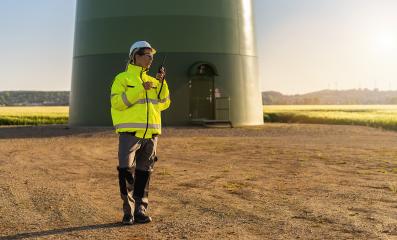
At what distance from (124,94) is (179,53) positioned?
16.2 metres

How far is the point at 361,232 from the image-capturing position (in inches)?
220

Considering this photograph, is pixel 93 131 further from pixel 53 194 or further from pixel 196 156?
pixel 53 194

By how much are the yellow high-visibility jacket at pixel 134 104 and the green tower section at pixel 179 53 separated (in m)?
15.7

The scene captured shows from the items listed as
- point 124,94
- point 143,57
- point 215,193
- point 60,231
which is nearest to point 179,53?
point 215,193

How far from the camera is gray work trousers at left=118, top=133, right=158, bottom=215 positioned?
6.18 meters

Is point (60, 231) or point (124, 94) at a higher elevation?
point (124, 94)

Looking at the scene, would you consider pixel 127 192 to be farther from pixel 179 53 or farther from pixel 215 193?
pixel 179 53

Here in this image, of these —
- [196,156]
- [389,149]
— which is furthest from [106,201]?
[389,149]

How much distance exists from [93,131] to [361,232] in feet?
50.8

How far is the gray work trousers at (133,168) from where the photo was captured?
618cm

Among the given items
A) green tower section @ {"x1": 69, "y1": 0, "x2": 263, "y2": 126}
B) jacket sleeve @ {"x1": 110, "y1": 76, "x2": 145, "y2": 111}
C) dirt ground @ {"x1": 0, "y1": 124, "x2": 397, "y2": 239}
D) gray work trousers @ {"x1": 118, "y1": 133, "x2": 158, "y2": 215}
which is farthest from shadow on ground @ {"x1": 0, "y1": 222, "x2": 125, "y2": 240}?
green tower section @ {"x1": 69, "y1": 0, "x2": 263, "y2": 126}

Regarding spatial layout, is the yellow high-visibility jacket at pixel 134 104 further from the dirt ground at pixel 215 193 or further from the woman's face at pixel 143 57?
the dirt ground at pixel 215 193

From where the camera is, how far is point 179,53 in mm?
22078

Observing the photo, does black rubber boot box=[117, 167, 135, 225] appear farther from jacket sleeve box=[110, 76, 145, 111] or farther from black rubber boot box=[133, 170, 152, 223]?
jacket sleeve box=[110, 76, 145, 111]
